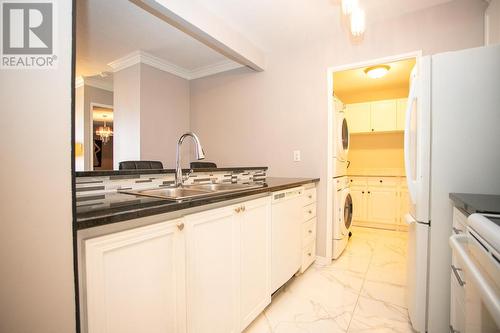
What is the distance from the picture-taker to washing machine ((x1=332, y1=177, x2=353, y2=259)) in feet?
8.27

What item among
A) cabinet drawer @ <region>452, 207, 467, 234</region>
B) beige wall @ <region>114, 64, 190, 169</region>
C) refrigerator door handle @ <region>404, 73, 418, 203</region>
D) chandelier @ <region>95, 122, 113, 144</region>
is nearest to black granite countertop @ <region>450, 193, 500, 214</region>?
cabinet drawer @ <region>452, 207, 467, 234</region>

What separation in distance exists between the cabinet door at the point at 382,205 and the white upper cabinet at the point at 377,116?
103 centimetres

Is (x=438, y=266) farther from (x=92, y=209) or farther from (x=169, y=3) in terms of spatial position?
(x=169, y=3)

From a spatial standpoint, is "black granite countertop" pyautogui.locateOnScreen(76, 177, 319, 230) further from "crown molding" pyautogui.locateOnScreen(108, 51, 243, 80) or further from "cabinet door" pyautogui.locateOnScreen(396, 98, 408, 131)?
"cabinet door" pyautogui.locateOnScreen(396, 98, 408, 131)

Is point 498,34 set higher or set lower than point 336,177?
higher

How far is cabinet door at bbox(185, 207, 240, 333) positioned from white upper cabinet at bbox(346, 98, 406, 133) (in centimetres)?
357

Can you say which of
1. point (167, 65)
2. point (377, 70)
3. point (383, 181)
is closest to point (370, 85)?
point (377, 70)

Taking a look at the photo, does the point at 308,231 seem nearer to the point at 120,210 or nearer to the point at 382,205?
the point at 120,210

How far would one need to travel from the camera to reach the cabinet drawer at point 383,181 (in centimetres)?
371

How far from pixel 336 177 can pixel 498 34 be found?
1.63 metres

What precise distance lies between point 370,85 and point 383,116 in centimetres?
60

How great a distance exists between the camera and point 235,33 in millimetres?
2445

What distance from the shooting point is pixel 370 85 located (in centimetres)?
397

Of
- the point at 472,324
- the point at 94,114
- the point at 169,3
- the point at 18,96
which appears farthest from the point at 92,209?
the point at 94,114
